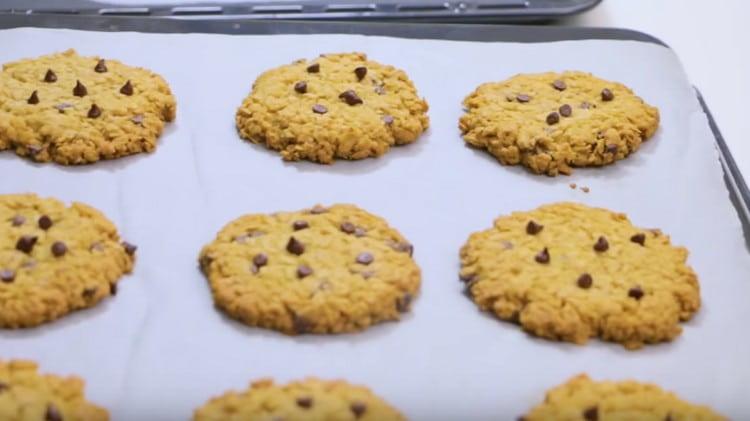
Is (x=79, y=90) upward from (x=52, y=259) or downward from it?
upward

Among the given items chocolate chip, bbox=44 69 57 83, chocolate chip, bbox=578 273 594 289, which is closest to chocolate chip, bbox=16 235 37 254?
chocolate chip, bbox=44 69 57 83

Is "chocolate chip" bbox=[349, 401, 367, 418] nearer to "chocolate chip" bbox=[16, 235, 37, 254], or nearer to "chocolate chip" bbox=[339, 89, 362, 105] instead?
"chocolate chip" bbox=[16, 235, 37, 254]

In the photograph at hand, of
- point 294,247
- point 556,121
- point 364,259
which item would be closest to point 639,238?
point 556,121

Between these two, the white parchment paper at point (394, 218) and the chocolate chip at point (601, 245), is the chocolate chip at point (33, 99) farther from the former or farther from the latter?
the chocolate chip at point (601, 245)

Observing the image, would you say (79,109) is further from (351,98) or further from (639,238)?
(639,238)

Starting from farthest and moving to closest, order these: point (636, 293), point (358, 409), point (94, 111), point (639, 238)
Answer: point (94, 111), point (639, 238), point (636, 293), point (358, 409)

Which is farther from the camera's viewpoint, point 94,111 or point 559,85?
point 559,85

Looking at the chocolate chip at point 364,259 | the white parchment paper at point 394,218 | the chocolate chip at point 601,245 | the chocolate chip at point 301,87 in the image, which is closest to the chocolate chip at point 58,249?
the white parchment paper at point 394,218
